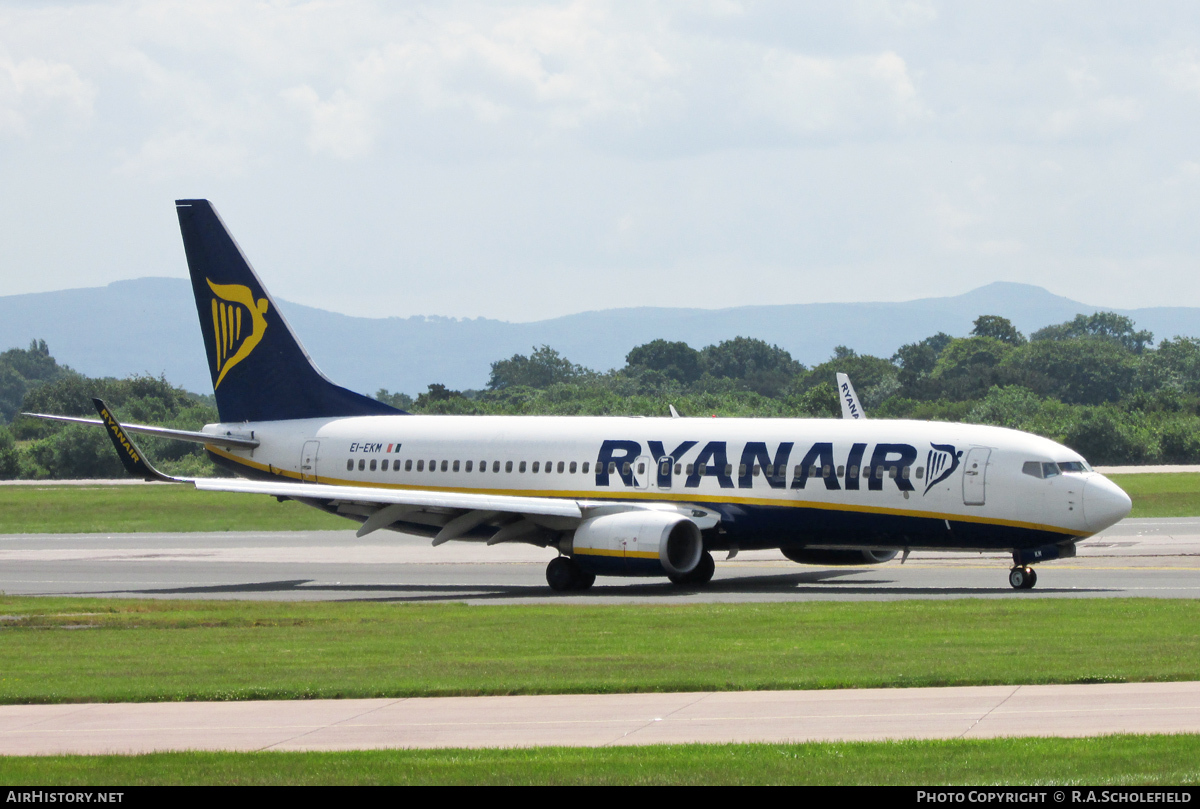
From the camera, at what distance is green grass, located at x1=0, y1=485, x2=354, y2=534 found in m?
63.0

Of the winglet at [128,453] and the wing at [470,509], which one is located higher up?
the winglet at [128,453]

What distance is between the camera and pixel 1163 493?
→ 228 feet

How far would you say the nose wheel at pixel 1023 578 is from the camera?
3319cm

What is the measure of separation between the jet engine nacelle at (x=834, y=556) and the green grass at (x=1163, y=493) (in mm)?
26867

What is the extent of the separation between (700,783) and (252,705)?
6.96 m

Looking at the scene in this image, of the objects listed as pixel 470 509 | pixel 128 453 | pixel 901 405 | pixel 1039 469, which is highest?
pixel 901 405

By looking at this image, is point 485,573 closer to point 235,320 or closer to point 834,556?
point 834,556

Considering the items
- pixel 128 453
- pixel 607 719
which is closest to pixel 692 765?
pixel 607 719

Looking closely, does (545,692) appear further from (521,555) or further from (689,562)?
(521,555)

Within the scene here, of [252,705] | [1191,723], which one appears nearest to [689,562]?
[252,705]

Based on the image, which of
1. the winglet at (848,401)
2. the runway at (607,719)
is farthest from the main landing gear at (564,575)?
the runway at (607,719)

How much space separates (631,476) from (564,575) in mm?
3029

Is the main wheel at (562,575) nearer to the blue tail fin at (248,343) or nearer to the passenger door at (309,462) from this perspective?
the passenger door at (309,462)

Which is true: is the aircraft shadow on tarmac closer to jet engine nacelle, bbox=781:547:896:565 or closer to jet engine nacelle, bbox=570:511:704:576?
jet engine nacelle, bbox=781:547:896:565
